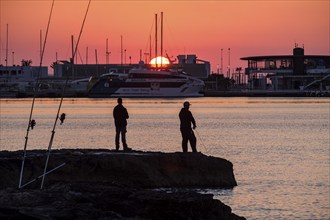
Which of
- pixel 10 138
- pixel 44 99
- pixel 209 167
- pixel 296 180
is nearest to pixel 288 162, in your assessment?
pixel 296 180

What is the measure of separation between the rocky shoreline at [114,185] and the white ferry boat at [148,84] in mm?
137718

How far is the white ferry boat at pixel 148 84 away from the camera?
16638cm

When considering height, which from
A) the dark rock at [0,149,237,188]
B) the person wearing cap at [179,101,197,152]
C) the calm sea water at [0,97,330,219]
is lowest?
the calm sea water at [0,97,330,219]

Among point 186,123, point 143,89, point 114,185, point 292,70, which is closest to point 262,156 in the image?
point 186,123

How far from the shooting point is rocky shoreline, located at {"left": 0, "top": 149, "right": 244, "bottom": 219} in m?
12.1

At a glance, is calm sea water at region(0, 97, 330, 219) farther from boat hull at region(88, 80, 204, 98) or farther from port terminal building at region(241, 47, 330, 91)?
port terminal building at region(241, 47, 330, 91)

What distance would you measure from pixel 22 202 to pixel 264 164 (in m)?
30.3

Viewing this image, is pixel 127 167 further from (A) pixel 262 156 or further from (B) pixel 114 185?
(A) pixel 262 156

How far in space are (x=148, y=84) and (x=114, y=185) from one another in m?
155

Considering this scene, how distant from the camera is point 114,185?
48.2 feet

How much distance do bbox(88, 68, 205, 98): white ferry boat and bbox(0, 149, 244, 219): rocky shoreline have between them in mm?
137718

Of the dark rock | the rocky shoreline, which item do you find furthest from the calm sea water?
the rocky shoreline

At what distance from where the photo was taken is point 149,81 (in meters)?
168

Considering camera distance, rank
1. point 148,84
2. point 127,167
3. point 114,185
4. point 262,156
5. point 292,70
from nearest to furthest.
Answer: point 114,185, point 127,167, point 262,156, point 148,84, point 292,70
